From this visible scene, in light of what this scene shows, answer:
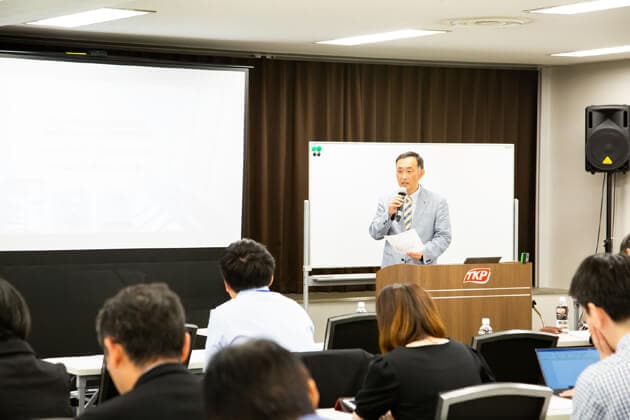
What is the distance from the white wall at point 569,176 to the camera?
403 inches

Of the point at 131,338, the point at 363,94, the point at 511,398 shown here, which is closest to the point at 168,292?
the point at 131,338

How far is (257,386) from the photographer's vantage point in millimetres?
1629

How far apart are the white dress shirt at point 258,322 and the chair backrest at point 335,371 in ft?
0.60

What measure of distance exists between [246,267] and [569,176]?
22.0 feet

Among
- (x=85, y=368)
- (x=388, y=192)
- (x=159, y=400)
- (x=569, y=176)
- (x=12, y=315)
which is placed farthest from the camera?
(x=569, y=176)

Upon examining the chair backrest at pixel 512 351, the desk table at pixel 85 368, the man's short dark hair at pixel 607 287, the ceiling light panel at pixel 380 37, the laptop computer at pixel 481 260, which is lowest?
the desk table at pixel 85 368

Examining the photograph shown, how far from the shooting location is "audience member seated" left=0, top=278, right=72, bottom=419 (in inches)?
129

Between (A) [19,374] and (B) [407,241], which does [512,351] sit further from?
(B) [407,241]

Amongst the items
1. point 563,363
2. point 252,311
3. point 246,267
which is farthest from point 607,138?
point 252,311

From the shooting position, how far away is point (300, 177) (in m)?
10.0

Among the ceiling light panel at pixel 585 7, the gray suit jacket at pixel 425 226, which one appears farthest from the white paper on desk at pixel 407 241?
the ceiling light panel at pixel 585 7

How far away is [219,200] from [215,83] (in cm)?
99

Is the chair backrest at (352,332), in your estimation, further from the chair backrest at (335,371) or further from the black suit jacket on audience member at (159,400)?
the black suit jacket on audience member at (159,400)

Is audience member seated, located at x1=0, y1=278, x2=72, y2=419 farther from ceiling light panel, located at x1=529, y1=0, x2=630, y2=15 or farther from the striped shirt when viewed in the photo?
ceiling light panel, located at x1=529, y1=0, x2=630, y2=15
